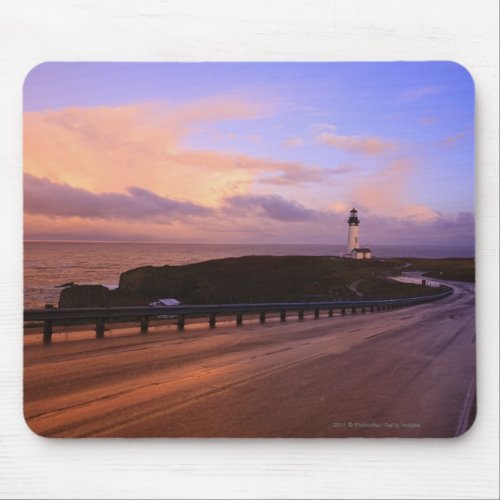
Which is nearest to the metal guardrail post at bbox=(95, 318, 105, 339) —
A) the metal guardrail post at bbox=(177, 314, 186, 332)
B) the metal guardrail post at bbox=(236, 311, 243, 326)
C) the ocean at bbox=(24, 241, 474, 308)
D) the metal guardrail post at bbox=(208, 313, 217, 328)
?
the ocean at bbox=(24, 241, 474, 308)

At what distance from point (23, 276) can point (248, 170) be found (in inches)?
55.0

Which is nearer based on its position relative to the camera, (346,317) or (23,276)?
(23,276)

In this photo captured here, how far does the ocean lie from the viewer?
417 cm

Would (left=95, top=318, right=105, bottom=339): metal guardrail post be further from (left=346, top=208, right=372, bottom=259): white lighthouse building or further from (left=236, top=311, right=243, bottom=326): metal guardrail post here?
(left=346, top=208, right=372, bottom=259): white lighthouse building

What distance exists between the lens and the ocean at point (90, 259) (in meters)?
4.17

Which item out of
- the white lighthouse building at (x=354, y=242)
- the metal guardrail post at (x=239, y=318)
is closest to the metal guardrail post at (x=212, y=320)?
the metal guardrail post at (x=239, y=318)

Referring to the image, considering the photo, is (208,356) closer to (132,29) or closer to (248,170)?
(248,170)

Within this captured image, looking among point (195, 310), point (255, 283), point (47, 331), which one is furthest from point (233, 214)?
point (47, 331)

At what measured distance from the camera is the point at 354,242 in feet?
14.2

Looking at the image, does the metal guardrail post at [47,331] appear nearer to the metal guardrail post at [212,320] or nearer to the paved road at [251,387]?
the paved road at [251,387]

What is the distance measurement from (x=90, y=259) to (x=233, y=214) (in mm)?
859

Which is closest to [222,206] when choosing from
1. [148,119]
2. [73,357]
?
[148,119]

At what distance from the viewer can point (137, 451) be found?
414 cm

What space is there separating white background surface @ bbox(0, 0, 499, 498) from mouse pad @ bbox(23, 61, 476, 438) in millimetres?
81
